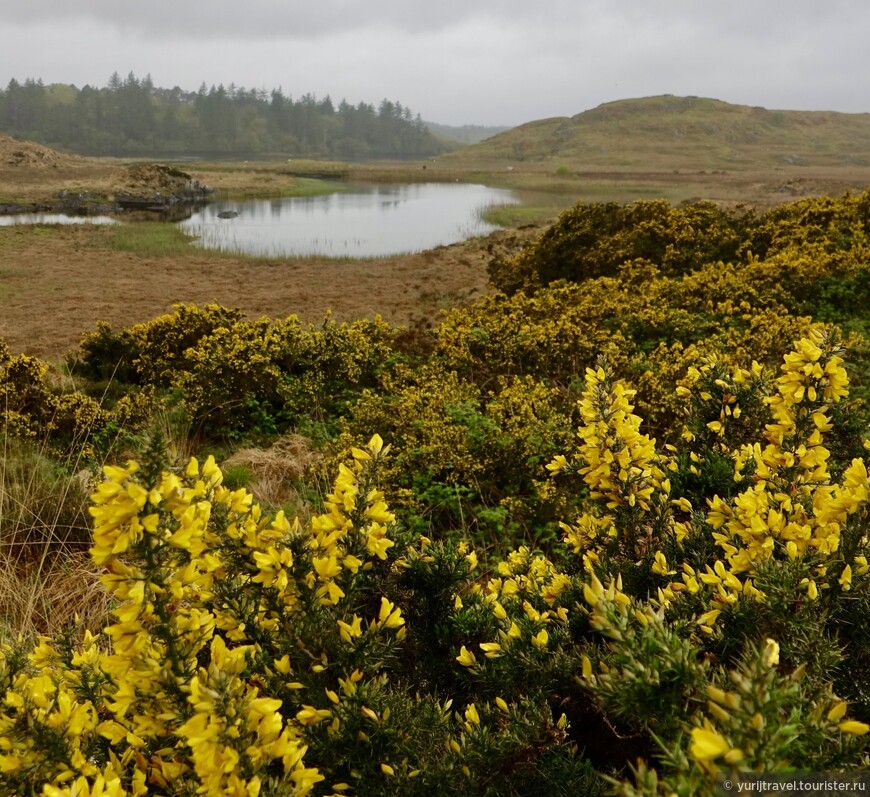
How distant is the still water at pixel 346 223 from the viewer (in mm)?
21125

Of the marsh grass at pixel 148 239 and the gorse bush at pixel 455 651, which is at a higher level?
the marsh grass at pixel 148 239

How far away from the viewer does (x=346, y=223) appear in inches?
1115

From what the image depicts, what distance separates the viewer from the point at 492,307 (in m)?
8.73

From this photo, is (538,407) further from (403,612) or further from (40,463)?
(40,463)

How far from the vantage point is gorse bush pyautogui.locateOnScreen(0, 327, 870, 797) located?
1.09 metres

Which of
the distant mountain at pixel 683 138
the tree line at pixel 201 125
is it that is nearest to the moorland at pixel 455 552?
the distant mountain at pixel 683 138

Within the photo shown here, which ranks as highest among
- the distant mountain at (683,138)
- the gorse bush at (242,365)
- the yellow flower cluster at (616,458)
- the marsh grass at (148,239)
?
the distant mountain at (683,138)

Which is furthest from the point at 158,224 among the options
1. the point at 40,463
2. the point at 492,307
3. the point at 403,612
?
the point at 403,612

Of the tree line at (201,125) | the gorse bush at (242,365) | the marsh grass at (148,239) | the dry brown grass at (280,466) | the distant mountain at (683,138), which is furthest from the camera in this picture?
the tree line at (201,125)

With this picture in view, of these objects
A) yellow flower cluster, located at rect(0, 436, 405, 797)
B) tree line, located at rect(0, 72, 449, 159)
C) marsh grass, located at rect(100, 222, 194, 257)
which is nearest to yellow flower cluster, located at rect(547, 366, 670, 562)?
yellow flower cluster, located at rect(0, 436, 405, 797)

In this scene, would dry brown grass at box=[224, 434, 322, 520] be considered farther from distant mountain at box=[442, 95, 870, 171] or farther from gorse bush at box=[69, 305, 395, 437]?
distant mountain at box=[442, 95, 870, 171]

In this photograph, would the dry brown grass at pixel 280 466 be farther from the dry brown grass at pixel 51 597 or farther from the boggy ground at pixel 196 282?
the boggy ground at pixel 196 282

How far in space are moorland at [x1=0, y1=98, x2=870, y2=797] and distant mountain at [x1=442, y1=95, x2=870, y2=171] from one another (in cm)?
5901

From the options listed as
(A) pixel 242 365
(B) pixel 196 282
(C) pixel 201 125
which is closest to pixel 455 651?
(A) pixel 242 365
